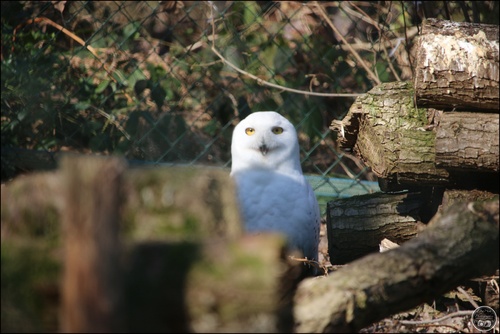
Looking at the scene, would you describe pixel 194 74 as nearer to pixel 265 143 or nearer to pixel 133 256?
pixel 265 143

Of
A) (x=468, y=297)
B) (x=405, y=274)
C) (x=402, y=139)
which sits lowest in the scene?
(x=468, y=297)

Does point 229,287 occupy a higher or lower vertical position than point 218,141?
lower

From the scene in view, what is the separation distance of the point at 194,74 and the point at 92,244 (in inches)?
122

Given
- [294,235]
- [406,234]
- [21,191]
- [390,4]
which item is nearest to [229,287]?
[21,191]

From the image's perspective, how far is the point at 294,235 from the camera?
2.78 meters

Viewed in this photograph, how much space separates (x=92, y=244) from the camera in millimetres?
1394

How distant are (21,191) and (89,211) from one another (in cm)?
30

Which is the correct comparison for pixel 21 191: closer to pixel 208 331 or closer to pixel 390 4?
pixel 208 331

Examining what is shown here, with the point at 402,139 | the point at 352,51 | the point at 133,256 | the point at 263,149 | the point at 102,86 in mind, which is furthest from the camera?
the point at 102,86

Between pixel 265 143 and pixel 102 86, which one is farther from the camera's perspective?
pixel 102 86

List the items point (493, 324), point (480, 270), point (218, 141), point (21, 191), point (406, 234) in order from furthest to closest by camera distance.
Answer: point (218, 141)
point (406, 234)
point (493, 324)
point (480, 270)
point (21, 191)

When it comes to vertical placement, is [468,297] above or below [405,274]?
below

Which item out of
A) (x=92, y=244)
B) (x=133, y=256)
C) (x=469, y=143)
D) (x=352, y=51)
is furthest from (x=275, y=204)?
(x=352, y=51)

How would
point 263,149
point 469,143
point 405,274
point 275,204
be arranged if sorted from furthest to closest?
point 263,149, point 275,204, point 469,143, point 405,274
